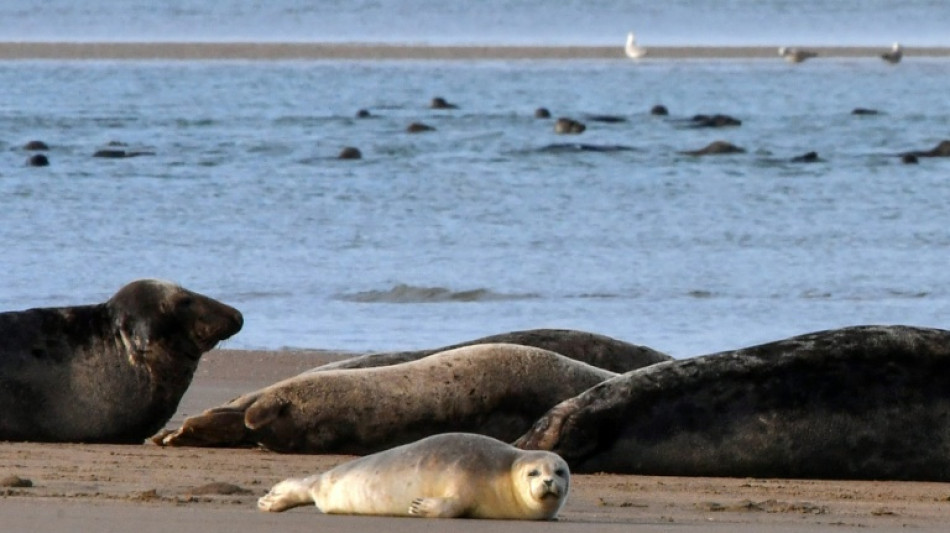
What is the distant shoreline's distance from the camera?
185 feet

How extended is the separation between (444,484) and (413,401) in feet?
6.08

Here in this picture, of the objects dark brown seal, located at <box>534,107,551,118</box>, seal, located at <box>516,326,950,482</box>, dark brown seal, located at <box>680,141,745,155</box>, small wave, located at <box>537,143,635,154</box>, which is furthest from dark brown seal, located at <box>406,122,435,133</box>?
seal, located at <box>516,326,950,482</box>

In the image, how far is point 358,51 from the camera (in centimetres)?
5900

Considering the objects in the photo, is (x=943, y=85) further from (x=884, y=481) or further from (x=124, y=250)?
(x=884, y=481)

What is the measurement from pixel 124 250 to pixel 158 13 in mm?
74182

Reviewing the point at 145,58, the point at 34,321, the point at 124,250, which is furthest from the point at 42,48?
the point at 34,321

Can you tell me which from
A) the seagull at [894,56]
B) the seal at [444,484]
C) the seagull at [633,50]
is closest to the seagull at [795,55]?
the seagull at [894,56]

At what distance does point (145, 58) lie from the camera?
55.2 metres

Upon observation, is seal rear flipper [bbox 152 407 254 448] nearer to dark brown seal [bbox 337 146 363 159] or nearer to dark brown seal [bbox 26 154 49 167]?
dark brown seal [bbox 26 154 49 167]

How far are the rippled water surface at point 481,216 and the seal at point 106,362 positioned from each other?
3.17 metres

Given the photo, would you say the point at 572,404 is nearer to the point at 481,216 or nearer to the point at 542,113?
the point at 481,216

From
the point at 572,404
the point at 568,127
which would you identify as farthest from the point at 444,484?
the point at 568,127

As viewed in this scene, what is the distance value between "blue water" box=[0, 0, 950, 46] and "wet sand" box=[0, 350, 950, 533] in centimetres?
5823

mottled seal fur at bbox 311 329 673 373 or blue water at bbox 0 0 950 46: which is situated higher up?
mottled seal fur at bbox 311 329 673 373
